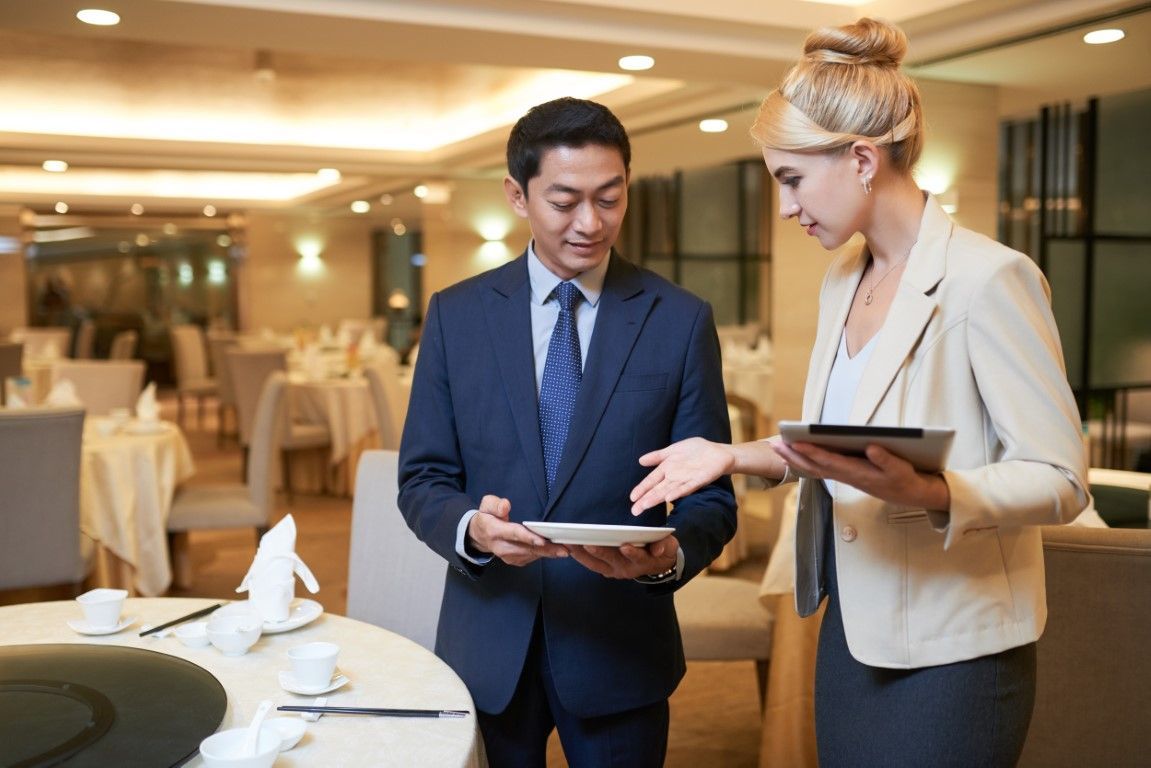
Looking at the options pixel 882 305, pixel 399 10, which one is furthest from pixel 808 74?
pixel 399 10

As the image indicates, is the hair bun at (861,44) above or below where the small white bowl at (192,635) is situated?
above

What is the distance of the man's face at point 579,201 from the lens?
5.53 feet

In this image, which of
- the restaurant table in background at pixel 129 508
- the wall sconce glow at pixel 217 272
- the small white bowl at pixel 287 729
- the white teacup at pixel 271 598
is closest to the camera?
the small white bowl at pixel 287 729

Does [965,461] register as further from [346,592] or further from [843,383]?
[346,592]

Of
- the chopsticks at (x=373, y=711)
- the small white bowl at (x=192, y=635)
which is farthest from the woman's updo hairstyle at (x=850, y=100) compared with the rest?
the small white bowl at (x=192, y=635)

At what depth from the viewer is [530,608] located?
170 cm

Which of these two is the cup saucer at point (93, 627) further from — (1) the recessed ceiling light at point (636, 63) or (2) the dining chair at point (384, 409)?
(2) the dining chair at point (384, 409)

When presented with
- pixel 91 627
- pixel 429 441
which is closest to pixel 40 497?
pixel 91 627

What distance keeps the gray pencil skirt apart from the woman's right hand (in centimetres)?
34

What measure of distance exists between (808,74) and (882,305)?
339 millimetres

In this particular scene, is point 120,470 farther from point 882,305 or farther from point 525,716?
point 882,305

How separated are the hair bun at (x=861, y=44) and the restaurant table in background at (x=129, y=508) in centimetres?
402

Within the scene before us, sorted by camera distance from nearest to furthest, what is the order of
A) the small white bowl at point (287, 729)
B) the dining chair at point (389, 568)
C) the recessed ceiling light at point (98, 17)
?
1. the small white bowl at point (287, 729)
2. the dining chair at point (389, 568)
3. the recessed ceiling light at point (98, 17)

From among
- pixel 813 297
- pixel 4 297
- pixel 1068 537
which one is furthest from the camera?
pixel 4 297
